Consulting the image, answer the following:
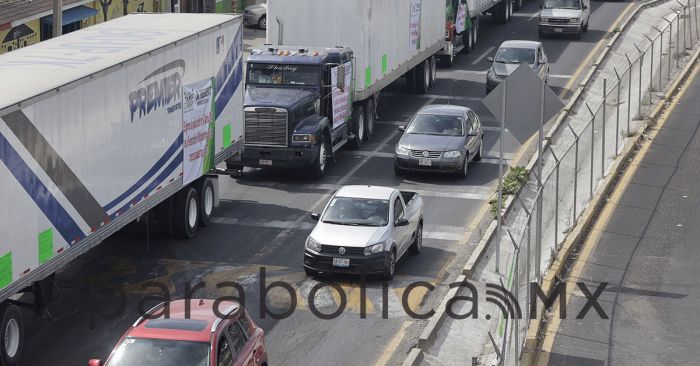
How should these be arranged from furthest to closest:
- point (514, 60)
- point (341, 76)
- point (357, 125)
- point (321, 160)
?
point (514, 60) → point (357, 125) → point (341, 76) → point (321, 160)

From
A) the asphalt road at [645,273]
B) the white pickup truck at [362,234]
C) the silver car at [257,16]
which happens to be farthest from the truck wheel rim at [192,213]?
the silver car at [257,16]

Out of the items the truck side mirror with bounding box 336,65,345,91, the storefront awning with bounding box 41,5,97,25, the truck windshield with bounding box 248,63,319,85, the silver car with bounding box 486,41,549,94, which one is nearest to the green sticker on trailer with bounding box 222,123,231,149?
the truck windshield with bounding box 248,63,319,85

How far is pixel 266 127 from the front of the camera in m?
29.2

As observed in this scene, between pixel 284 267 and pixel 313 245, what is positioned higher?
pixel 313 245

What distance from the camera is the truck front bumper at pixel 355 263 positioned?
854 inches

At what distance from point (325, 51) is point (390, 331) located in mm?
12629

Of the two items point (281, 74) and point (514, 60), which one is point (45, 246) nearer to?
point (281, 74)

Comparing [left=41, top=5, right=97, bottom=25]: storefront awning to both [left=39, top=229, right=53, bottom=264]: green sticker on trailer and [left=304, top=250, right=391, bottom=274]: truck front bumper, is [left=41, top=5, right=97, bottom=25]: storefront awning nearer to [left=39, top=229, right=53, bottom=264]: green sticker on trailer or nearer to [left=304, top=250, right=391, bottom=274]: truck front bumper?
[left=304, top=250, right=391, bottom=274]: truck front bumper

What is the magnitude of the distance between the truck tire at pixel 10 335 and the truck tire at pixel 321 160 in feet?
40.6

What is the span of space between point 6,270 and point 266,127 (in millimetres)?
12605

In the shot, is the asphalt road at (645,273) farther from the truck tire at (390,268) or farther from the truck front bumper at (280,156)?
the truck front bumper at (280,156)

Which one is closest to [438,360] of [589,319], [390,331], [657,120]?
[390,331]

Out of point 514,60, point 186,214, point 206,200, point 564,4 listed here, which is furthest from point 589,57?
point 186,214

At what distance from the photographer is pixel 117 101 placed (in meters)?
20.9
